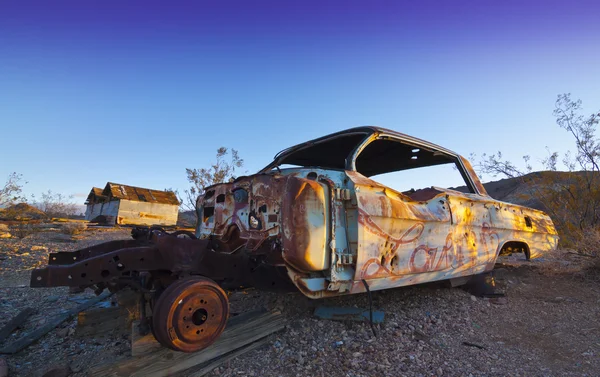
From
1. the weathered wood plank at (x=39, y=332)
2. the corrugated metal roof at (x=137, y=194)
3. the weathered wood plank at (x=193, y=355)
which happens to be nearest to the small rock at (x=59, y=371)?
the weathered wood plank at (x=193, y=355)

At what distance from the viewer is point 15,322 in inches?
136

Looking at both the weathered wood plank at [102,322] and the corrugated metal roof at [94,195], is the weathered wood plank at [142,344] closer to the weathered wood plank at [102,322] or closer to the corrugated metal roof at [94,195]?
the weathered wood plank at [102,322]

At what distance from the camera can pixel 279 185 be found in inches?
104

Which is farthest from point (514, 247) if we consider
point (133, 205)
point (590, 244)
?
point (133, 205)

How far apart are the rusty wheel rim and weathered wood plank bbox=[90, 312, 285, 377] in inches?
12.4

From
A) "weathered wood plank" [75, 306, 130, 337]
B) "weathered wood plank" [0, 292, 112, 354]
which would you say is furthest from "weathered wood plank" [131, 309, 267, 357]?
"weathered wood plank" [0, 292, 112, 354]

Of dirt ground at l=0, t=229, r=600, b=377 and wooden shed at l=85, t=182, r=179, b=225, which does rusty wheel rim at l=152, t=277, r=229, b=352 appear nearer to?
dirt ground at l=0, t=229, r=600, b=377

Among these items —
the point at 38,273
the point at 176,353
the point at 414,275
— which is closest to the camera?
the point at 38,273

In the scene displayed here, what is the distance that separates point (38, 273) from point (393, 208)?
2727 millimetres

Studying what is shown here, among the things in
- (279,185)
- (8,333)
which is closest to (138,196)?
(8,333)

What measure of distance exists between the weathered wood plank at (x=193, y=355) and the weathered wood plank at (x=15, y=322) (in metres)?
2.01

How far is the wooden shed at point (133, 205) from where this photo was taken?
27.9 metres

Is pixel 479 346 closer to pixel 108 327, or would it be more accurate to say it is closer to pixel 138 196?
pixel 108 327

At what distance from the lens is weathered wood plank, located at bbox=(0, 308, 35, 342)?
3199 millimetres
